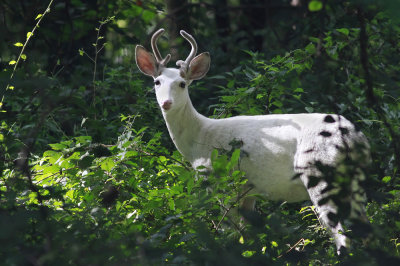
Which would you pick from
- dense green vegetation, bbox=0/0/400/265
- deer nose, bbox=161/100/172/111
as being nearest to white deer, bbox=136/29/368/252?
deer nose, bbox=161/100/172/111

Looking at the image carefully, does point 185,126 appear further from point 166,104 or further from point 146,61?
point 146,61

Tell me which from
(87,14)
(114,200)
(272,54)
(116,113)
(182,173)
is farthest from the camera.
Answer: (272,54)

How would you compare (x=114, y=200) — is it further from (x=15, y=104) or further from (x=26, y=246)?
(x=15, y=104)

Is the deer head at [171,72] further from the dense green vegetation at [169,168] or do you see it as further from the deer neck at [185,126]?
the dense green vegetation at [169,168]

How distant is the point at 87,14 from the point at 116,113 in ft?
6.47

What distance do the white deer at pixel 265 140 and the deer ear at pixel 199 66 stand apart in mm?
44

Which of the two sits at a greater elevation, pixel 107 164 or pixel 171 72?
pixel 171 72

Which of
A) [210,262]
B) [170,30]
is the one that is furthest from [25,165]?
[170,30]

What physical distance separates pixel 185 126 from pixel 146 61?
0.90 metres

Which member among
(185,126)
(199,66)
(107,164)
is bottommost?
(185,126)

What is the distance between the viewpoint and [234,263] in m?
2.25

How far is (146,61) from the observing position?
6.10 m

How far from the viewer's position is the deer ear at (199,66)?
19.7ft

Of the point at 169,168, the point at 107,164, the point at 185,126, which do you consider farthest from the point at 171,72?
the point at 107,164
